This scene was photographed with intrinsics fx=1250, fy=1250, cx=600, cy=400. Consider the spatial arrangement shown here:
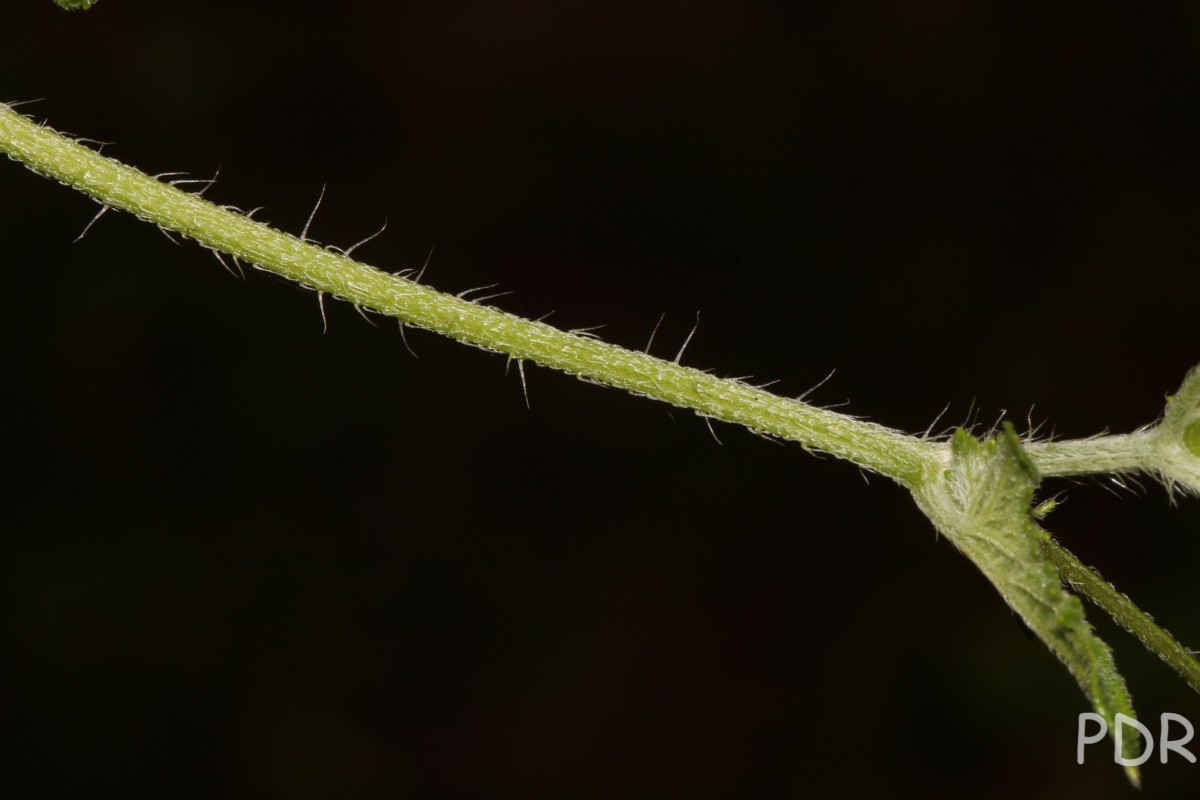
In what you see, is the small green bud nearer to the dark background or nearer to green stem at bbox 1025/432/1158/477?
green stem at bbox 1025/432/1158/477

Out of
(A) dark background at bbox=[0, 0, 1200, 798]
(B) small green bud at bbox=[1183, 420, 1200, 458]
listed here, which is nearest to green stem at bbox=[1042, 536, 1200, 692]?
(B) small green bud at bbox=[1183, 420, 1200, 458]

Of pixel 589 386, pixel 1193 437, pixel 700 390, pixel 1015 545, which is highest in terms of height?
pixel 589 386

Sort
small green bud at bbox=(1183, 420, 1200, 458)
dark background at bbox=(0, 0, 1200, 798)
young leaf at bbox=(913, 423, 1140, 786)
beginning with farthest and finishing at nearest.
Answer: dark background at bbox=(0, 0, 1200, 798)
small green bud at bbox=(1183, 420, 1200, 458)
young leaf at bbox=(913, 423, 1140, 786)

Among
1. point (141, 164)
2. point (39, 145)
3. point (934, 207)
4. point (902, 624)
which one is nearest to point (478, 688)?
point (902, 624)

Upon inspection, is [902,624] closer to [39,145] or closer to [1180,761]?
[1180,761]

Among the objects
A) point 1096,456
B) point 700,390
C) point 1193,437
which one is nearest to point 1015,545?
point 1096,456

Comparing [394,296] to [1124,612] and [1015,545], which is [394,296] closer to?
[1015,545]

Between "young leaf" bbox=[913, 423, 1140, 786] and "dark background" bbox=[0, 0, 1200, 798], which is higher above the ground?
"dark background" bbox=[0, 0, 1200, 798]
